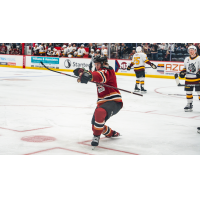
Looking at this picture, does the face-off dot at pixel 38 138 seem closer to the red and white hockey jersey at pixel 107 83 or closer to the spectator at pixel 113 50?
the red and white hockey jersey at pixel 107 83

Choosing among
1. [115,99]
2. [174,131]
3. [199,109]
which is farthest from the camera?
[199,109]

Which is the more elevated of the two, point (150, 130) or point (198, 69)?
point (198, 69)

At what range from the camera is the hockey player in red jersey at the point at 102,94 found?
A: 15.6ft

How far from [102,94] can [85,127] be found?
1470mm

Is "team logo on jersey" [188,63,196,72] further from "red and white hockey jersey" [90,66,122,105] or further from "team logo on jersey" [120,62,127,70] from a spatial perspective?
"team logo on jersey" [120,62,127,70]

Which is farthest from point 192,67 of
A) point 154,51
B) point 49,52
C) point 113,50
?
point 49,52

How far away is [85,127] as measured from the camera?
6.48 metres

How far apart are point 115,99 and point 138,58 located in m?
8.35

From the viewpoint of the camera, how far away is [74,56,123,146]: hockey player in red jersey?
4762 millimetres

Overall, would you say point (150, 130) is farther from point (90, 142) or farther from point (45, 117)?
point (45, 117)

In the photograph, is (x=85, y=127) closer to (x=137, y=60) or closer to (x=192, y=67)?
(x=192, y=67)

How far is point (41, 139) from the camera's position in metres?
5.45

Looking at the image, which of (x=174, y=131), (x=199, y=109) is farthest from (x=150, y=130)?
(x=199, y=109)

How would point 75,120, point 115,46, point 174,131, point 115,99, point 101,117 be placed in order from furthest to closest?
point 115,46
point 75,120
point 174,131
point 115,99
point 101,117
